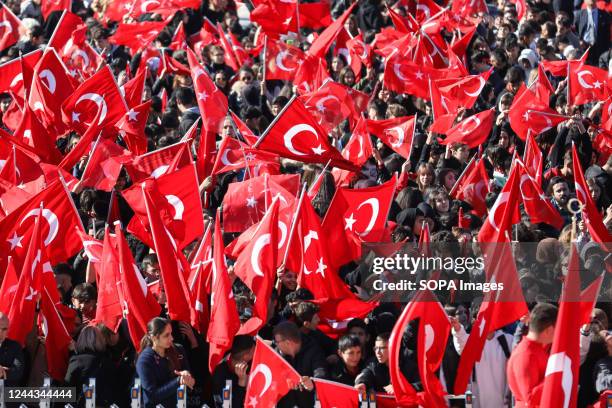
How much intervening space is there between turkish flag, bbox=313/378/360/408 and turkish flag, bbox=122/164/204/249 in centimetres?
265

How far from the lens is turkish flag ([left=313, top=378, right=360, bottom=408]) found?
30.9 ft

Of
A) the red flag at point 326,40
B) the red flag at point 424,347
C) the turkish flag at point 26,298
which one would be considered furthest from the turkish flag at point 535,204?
the turkish flag at point 26,298

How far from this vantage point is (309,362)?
10000mm

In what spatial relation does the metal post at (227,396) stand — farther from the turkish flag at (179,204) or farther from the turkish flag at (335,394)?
the turkish flag at (179,204)

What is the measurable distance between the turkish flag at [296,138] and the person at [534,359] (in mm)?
4862

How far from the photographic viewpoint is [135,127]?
46.5ft

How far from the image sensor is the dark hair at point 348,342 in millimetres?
9914

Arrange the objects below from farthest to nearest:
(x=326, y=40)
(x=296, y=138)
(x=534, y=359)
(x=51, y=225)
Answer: (x=326, y=40) < (x=296, y=138) < (x=51, y=225) < (x=534, y=359)

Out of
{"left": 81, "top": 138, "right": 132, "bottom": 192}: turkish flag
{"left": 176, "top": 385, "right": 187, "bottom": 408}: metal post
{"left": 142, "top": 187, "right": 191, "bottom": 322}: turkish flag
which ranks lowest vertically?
{"left": 81, "top": 138, "right": 132, "bottom": 192}: turkish flag

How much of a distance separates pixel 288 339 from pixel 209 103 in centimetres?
485

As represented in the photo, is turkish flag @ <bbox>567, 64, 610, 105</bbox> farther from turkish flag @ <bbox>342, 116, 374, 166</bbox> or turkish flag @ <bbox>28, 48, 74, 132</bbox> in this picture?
turkish flag @ <bbox>28, 48, 74, 132</bbox>

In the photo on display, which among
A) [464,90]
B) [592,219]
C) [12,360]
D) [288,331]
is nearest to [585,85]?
[464,90]

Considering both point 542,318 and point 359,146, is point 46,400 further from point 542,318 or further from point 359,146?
point 359,146

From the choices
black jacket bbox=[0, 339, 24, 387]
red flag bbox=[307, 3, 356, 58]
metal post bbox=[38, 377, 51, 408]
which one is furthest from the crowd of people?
red flag bbox=[307, 3, 356, 58]
